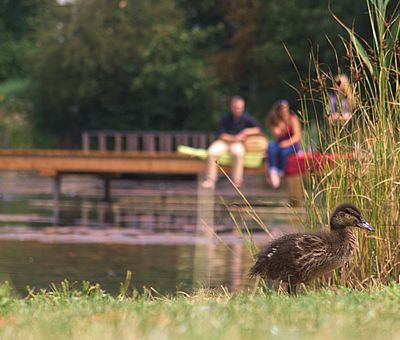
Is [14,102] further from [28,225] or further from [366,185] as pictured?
[366,185]

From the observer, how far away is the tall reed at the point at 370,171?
1083 cm

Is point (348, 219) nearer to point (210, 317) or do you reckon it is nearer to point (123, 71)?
point (210, 317)

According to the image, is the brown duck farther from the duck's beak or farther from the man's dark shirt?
the man's dark shirt

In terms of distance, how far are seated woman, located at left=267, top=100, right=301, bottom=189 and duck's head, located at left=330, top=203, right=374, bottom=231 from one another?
9671mm

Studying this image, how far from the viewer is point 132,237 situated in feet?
62.7

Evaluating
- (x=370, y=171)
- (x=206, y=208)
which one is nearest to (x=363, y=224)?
(x=370, y=171)

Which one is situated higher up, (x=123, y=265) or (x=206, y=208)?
(x=123, y=265)

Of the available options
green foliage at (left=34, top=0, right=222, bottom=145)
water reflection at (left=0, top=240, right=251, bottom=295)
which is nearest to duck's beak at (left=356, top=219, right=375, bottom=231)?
water reflection at (left=0, top=240, right=251, bottom=295)

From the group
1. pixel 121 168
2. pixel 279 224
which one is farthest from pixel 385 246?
pixel 121 168

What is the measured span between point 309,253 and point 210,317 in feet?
8.39

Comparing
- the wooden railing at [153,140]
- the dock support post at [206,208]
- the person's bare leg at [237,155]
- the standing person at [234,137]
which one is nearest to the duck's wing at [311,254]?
the dock support post at [206,208]

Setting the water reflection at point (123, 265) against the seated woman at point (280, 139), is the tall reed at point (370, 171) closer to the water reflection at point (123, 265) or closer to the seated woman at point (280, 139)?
the water reflection at point (123, 265)

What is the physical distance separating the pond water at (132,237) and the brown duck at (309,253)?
0.86 meters

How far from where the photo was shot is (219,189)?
34125 mm
